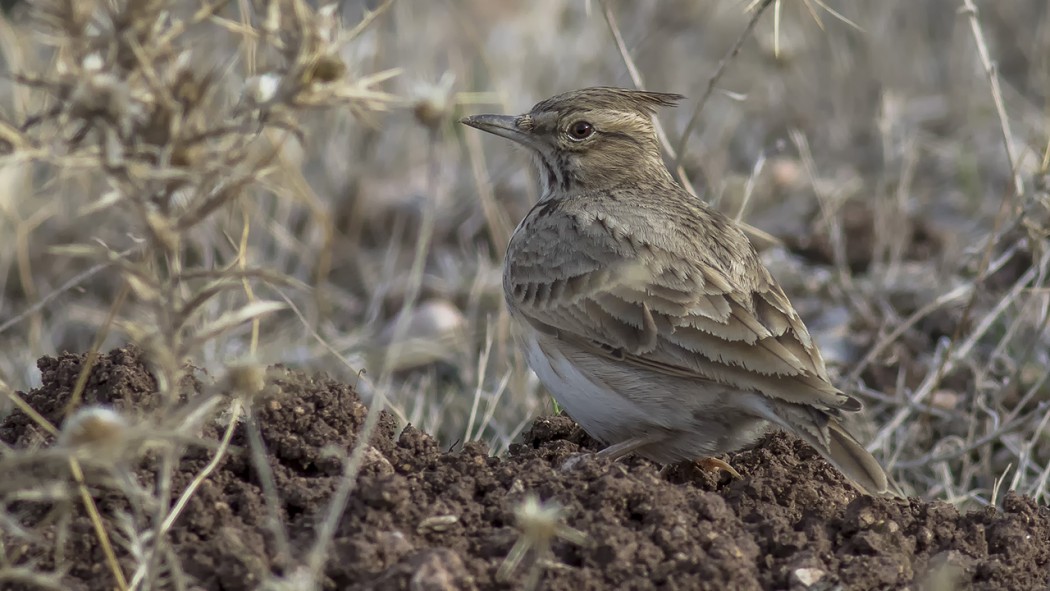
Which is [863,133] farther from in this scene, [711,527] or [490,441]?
[711,527]

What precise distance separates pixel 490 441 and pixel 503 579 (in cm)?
225

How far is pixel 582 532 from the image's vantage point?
355 cm

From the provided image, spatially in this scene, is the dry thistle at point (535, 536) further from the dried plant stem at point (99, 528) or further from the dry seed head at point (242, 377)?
the dried plant stem at point (99, 528)

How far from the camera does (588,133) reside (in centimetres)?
557

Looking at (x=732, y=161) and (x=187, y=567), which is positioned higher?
(x=732, y=161)

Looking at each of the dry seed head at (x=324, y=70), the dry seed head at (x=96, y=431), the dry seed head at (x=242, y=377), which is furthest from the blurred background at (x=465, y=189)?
the dry seed head at (x=96, y=431)

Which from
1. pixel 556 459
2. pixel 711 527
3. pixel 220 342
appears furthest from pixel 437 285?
pixel 711 527

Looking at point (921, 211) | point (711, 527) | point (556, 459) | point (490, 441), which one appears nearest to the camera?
point (711, 527)

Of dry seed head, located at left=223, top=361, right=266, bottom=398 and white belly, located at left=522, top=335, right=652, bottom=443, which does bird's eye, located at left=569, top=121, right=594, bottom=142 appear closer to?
white belly, located at left=522, top=335, right=652, bottom=443

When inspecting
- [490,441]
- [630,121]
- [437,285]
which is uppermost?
[630,121]

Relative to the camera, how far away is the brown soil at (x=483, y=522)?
3391 mm

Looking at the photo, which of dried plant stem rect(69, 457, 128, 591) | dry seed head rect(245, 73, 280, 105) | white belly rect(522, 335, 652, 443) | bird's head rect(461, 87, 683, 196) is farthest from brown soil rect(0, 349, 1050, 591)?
bird's head rect(461, 87, 683, 196)

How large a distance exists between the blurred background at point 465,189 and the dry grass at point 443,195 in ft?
0.07

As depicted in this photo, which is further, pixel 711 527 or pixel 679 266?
pixel 679 266
